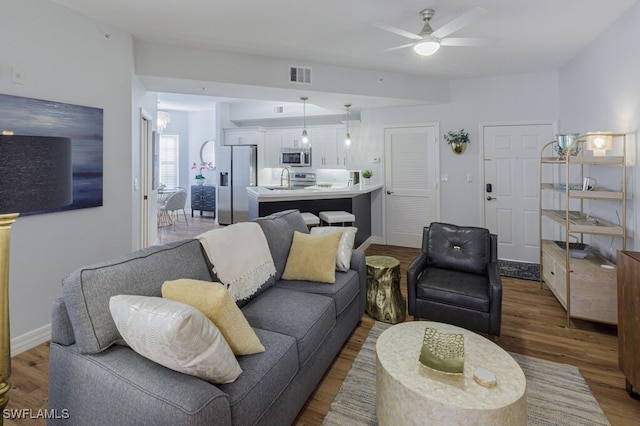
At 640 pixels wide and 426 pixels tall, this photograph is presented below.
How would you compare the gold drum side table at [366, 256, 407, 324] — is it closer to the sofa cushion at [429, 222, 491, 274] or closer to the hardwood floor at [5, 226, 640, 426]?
the hardwood floor at [5, 226, 640, 426]

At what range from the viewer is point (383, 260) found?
3.26 m

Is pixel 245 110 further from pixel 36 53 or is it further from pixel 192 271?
pixel 192 271

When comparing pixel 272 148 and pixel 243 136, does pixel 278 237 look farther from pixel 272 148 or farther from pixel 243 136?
pixel 243 136

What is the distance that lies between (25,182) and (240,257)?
54.2 inches

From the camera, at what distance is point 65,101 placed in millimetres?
2945

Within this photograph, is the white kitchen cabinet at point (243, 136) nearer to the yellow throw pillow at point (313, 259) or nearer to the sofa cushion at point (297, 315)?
the yellow throw pillow at point (313, 259)

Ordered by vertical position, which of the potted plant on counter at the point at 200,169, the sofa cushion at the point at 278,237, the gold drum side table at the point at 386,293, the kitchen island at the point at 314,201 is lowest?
the gold drum side table at the point at 386,293

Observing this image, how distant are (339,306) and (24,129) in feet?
9.07

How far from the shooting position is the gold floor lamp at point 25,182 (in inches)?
38.6

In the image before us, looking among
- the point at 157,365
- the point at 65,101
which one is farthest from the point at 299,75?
the point at 157,365

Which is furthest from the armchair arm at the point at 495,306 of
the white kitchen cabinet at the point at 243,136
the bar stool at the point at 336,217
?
the white kitchen cabinet at the point at 243,136

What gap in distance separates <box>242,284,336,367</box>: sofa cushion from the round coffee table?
40 cm

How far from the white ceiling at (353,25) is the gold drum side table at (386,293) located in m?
2.28

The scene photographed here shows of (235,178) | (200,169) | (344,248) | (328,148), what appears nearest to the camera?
(344,248)
